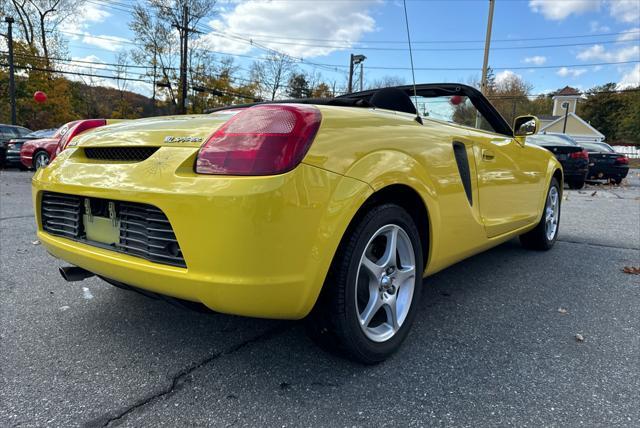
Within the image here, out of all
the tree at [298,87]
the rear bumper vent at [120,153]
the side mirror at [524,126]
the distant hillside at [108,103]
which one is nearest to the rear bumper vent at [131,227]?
the rear bumper vent at [120,153]

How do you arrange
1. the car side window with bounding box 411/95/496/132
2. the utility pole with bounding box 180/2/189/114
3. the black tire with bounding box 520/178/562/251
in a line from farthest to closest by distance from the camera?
1. the utility pole with bounding box 180/2/189/114
2. the black tire with bounding box 520/178/562/251
3. the car side window with bounding box 411/95/496/132

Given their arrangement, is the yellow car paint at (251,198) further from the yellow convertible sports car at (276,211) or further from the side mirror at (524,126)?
the side mirror at (524,126)

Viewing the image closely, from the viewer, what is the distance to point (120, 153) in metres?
1.90

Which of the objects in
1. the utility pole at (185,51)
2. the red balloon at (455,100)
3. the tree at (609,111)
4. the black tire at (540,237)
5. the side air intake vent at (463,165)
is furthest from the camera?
the tree at (609,111)

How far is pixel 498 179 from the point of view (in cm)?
290

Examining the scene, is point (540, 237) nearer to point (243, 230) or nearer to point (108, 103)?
point (243, 230)

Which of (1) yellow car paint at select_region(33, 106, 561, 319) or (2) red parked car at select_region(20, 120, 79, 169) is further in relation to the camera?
(2) red parked car at select_region(20, 120, 79, 169)

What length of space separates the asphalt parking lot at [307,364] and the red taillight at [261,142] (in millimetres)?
917

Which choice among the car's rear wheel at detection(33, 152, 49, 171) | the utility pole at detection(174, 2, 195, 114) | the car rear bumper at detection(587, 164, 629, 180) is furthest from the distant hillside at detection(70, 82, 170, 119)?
the car rear bumper at detection(587, 164, 629, 180)

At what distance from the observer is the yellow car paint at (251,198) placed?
4.85 ft

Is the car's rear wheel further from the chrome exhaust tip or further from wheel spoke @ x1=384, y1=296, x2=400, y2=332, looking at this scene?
wheel spoke @ x1=384, y1=296, x2=400, y2=332

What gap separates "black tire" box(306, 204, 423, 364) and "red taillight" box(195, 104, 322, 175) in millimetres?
451

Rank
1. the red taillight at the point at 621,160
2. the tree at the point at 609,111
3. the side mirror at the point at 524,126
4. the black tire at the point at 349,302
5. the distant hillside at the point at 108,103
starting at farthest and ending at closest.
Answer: the tree at the point at 609,111 → the distant hillside at the point at 108,103 → the red taillight at the point at 621,160 → the side mirror at the point at 524,126 → the black tire at the point at 349,302

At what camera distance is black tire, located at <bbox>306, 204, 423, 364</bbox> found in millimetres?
1728
